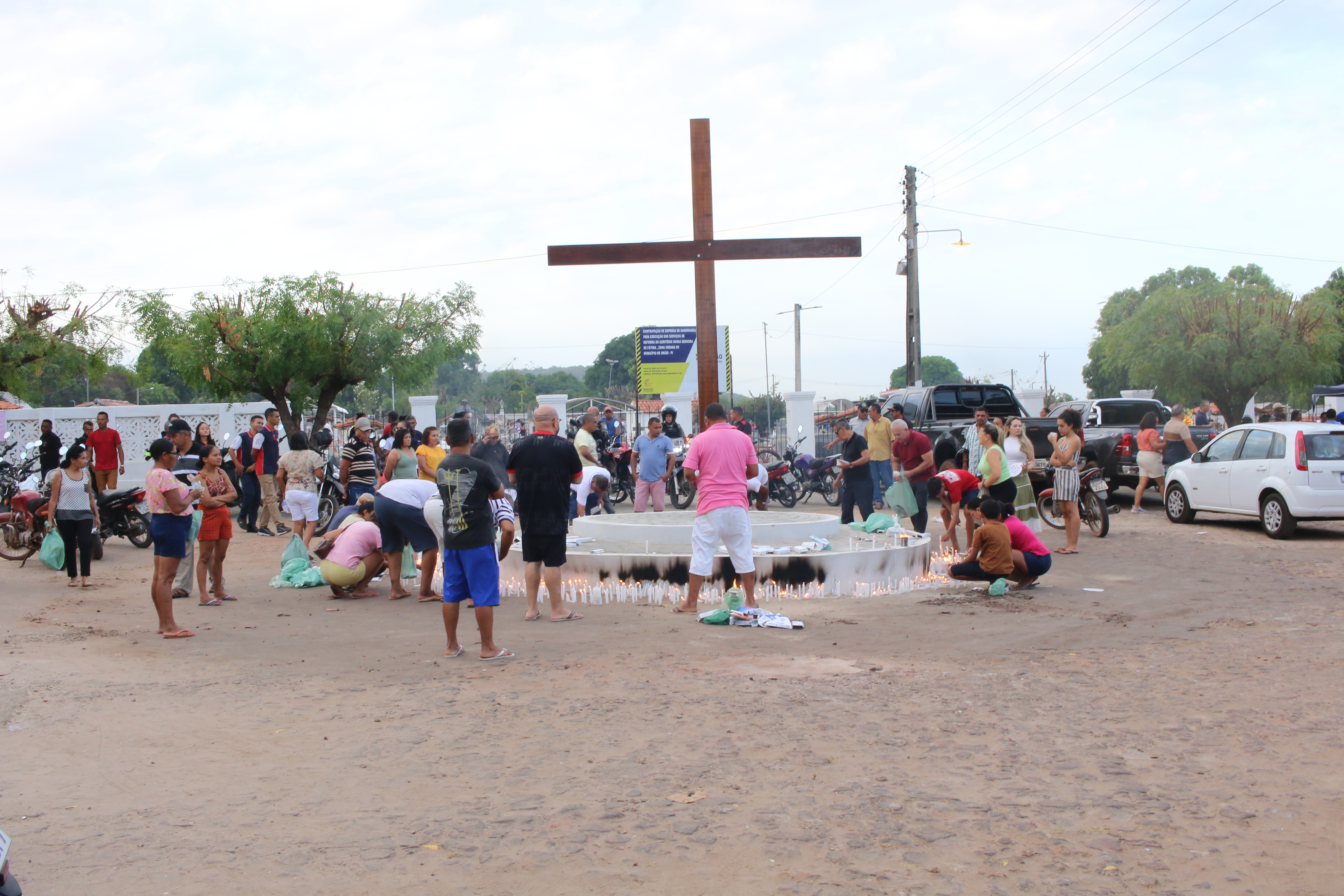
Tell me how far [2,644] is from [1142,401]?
61.6 ft

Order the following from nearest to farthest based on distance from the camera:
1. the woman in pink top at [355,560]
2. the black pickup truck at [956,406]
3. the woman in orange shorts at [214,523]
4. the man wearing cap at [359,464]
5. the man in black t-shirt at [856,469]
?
the woman in orange shorts at [214,523] → the woman in pink top at [355,560] → the man wearing cap at [359,464] → the man in black t-shirt at [856,469] → the black pickup truck at [956,406]

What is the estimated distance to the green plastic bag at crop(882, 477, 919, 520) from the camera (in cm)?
1255

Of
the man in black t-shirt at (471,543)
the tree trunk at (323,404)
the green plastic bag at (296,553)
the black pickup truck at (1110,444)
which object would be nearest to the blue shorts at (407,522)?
the green plastic bag at (296,553)

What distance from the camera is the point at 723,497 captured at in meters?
8.71

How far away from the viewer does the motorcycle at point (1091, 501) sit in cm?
1418

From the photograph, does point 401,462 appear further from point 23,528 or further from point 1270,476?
point 1270,476

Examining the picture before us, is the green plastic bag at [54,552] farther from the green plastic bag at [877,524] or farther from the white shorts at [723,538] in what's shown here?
the green plastic bag at [877,524]

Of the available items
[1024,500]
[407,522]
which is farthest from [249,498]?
[1024,500]

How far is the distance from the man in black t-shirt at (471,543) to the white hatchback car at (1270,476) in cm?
1085

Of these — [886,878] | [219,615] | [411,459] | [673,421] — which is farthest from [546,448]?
[673,421]

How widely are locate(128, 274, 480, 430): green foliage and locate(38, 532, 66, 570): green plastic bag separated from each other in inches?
465

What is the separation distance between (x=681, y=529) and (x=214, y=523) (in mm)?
4889

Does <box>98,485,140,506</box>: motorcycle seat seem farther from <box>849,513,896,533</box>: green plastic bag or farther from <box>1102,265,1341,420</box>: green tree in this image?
<box>1102,265,1341,420</box>: green tree

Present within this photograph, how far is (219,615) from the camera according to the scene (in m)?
9.48
